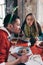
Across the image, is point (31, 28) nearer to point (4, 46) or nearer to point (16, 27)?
point (16, 27)

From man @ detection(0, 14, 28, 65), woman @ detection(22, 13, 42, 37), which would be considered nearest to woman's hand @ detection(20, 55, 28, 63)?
man @ detection(0, 14, 28, 65)

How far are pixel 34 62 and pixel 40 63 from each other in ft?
0.15

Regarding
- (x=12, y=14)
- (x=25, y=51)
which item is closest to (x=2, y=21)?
(x=12, y=14)

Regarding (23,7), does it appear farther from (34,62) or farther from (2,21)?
(34,62)

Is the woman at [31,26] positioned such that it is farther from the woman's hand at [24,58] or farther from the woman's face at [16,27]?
the woman's hand at [24,58]

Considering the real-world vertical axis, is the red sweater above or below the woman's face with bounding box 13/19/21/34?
below

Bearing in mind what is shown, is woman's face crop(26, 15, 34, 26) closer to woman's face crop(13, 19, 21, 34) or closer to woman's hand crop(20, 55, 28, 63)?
woman's face crop(13, 19, 21, 34)

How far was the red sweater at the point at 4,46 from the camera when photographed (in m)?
2.70

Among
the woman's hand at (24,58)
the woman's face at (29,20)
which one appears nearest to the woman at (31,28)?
the woman's face at (29,20)

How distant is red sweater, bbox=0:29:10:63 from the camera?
2.70m

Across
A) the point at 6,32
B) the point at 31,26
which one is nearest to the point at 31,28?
the point at 31,26

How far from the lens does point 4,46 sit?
270cm

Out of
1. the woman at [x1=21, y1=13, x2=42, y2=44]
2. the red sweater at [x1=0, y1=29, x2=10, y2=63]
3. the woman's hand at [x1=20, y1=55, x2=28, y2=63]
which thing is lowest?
the woman's hand at [x1=20, y1=55, x2=28, y2=63]

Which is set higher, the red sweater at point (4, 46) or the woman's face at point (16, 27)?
the woman's face at point (16, 27)
